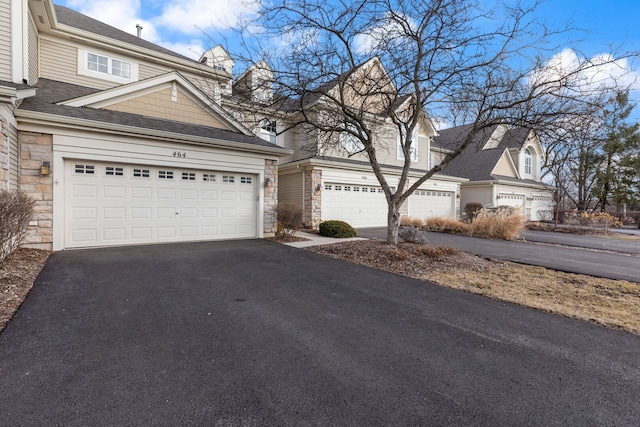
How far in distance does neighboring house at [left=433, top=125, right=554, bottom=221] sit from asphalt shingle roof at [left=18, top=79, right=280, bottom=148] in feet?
46.5

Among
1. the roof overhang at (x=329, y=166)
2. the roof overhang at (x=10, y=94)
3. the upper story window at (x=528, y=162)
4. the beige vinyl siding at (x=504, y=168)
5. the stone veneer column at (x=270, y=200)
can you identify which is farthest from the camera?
the upper story window at (x=528, y=162)

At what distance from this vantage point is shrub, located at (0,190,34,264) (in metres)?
4.70

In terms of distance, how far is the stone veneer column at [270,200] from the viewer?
10.7 meters

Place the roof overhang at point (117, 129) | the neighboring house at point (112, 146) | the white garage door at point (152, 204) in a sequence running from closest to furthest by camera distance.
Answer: the roof overhang at point (117, 129)
the neighboring house at point (112, 146)
the white garage door at point (152, 204)

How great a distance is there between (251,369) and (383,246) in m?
6.31

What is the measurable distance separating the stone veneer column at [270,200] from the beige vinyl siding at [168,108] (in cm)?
244

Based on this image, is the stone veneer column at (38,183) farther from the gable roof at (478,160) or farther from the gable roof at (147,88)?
the gable roof at (478,160)

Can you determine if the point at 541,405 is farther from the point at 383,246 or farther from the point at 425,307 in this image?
the point at 383,246

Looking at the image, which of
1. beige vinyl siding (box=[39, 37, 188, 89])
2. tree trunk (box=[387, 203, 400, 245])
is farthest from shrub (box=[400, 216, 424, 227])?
beige vinyl siding (box=[39, 37, 188, 89])

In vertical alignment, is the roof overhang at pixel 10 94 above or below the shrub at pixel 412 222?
above

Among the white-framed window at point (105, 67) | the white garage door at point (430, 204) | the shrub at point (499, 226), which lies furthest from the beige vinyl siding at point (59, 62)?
the shrub at point (499, 226)

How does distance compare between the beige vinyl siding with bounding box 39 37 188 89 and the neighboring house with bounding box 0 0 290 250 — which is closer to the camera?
the neighboring house with bounding box 0 0 290 250

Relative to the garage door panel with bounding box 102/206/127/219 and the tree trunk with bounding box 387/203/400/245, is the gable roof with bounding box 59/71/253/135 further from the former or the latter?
the tree trunk with bounding box 387/203/400/245

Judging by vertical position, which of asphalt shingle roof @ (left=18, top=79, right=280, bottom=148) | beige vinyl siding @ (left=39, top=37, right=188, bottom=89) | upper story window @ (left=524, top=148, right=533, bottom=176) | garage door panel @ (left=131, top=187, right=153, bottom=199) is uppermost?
beige vinyl siding @ (left=39, top=37, right=188, bottom=89)
